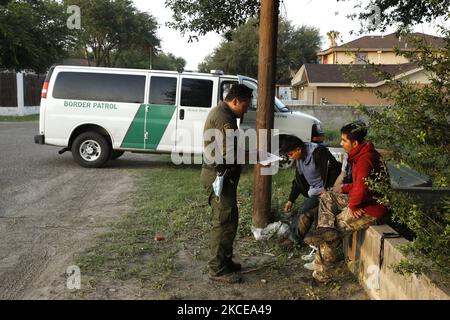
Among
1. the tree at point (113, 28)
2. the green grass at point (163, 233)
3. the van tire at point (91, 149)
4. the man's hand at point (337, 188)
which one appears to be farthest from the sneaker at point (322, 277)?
the tree at point (113, 28)

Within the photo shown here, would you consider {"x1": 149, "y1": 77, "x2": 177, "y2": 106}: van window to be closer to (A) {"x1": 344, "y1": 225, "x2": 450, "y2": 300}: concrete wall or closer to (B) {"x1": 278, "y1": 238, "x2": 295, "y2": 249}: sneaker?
(B) {"x1": 278, "y1": 238, "x2": 295, "y2": 249}: sneaker

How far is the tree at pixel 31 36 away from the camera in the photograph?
71.8ft

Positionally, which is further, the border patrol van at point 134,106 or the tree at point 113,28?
the tree at point 113,28

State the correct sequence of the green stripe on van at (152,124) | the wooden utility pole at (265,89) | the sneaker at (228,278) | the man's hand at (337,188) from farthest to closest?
the green stripe on van at (152,124)
the wooden utility pole at (265,89)
the man's hand at (337,188)
the sneaker at (228,278)

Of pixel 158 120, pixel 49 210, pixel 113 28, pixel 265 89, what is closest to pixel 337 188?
pixel 265 89

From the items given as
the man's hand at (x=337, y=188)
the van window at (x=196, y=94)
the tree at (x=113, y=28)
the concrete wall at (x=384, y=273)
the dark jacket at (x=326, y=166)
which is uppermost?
the tree at (x=113, y=28)

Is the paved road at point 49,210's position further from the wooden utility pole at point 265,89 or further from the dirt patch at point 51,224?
the wooden utility pole at point 265,89

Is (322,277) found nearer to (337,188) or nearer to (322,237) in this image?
(322,237)

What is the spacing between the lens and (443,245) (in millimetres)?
3074

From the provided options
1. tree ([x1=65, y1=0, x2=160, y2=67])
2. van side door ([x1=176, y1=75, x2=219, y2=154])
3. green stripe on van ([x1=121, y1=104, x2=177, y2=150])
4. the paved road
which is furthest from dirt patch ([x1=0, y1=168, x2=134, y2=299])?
tree ([x1=65, y1=0, x2=160, y2=67])

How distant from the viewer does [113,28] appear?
3928 centimetres

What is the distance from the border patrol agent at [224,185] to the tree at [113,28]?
1352 inches

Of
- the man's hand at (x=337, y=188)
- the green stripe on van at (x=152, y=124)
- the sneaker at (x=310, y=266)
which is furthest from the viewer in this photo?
the green stripe on van at (x=152, y=124)

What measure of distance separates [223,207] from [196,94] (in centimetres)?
624
